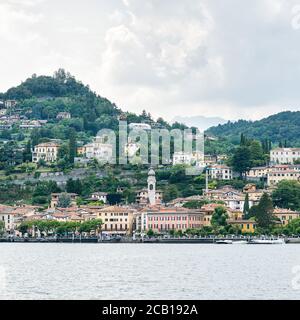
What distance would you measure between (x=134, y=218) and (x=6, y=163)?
2213cm

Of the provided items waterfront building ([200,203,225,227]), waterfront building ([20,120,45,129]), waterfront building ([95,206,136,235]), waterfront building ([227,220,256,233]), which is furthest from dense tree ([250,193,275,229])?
waterfront building ([20,120,45,129])

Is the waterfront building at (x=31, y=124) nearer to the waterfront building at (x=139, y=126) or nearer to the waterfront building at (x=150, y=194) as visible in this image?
the waterfront building at (x=139, y=126)

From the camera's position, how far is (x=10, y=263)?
150ft

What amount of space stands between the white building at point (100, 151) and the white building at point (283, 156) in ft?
38.6

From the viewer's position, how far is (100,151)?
101062 millimetres

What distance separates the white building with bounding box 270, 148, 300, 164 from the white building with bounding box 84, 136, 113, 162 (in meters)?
11.8

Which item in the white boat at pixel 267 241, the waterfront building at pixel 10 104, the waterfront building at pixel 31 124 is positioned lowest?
the white boat at pixel 267 241

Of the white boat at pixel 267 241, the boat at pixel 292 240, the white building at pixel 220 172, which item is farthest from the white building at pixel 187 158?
the white boat at pixel 267 241

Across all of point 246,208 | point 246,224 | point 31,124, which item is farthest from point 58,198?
point 31,124

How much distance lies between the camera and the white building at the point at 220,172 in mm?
94438

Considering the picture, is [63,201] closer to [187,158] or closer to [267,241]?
[187,158]

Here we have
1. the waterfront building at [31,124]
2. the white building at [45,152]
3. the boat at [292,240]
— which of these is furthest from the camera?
the waterfront building at [31,124]

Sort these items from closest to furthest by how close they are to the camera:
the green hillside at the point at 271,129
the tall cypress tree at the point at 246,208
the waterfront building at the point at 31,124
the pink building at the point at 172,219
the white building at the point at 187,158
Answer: the tall cypress tree at the point at 246,208 < the pink building at the point at 172,219 < the white building at the point at 187,158 < the waterfront building at the point at 31,124 < the green hillside at the point at 271,129

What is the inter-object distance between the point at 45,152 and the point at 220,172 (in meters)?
15.0
